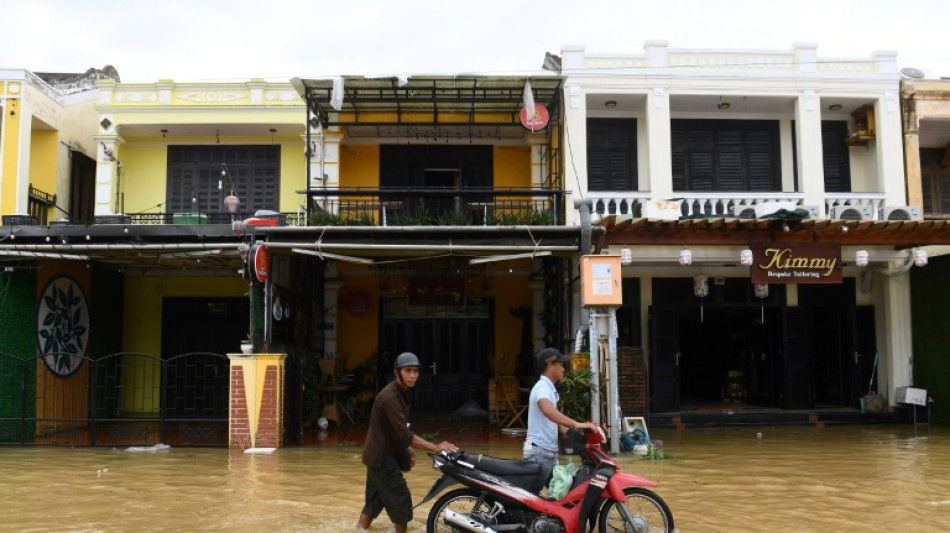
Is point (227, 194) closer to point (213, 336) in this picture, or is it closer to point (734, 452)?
point (213, 336)

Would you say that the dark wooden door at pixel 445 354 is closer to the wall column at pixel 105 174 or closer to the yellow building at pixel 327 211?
the yellow building at pixel 327 211

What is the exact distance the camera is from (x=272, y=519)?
720 cm

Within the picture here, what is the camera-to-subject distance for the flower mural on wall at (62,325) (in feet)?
43.5

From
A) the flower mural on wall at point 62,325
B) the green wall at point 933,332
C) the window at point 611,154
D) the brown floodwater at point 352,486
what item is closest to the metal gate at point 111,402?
the flower mural on wall at point 62,325

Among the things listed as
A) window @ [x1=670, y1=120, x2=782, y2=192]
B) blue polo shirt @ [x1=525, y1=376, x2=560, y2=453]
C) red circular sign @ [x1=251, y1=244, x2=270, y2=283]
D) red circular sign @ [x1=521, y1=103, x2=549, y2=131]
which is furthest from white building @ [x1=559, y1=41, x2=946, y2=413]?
blue polo shirt @ [x1=525, y1=376, x2=560, y2=453]

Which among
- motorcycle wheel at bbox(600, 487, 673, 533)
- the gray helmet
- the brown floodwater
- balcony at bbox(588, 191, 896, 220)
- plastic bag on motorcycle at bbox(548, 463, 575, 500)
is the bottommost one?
the brown floodwater

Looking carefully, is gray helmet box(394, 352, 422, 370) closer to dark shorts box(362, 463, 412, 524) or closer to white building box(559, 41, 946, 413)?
dark shorts box(362, 463, 412, 524)

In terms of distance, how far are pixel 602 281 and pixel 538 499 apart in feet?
18.9

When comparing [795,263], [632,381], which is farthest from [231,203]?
[795,263]

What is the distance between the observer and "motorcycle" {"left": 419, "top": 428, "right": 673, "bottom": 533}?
595cm

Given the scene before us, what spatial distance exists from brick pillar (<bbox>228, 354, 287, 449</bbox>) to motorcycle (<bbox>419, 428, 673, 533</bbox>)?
625cm

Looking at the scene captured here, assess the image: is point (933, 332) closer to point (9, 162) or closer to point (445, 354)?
point (445, 354)

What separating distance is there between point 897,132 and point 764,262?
4457mm

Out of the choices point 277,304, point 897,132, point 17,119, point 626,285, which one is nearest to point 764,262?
point 626,285
